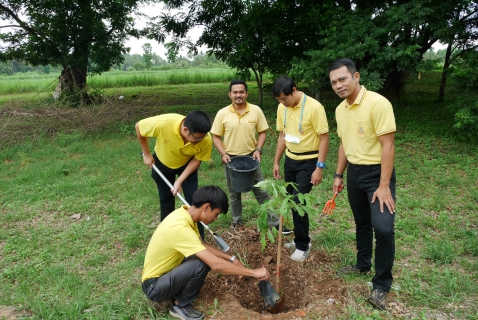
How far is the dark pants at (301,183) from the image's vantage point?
3137mm

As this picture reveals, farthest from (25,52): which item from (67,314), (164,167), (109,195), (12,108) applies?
(67,314)

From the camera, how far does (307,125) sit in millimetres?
3057

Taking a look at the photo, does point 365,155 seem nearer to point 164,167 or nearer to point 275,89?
point 275,89

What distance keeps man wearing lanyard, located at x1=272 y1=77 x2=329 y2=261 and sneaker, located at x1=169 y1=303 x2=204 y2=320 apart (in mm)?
1112

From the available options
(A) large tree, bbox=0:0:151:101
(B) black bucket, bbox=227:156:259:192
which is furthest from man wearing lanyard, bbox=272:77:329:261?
(A) large tree, bbox=0:0:151:101

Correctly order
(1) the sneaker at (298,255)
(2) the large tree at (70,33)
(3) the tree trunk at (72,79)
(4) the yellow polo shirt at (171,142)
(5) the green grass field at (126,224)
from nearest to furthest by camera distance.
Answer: (5) the green grass field at (126,224) < (4) the yellow polo shirt at (171,142) < (1) the sneaker at (298,255) < (2) the large tree at (70,33) < (3) the tree trunk at (72,79)

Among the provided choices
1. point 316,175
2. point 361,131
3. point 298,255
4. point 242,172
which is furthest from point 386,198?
point 242,172

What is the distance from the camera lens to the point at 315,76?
720cm

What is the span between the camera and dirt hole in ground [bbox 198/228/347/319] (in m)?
2.83

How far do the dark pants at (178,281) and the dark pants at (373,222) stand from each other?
1.23 m

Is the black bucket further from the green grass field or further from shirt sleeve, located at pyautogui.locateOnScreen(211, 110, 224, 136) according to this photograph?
the green grass field

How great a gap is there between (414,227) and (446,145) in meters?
3.68

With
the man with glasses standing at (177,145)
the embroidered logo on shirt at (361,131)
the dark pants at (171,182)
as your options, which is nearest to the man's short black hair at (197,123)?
the man with glasses standing at (177,145)

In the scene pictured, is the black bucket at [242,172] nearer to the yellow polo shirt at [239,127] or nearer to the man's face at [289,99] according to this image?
the yellow polo shirt at [239,127]
